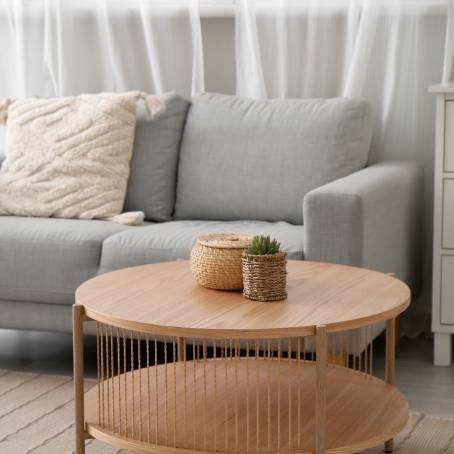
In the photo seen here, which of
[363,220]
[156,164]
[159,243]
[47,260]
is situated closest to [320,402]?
[363,220]

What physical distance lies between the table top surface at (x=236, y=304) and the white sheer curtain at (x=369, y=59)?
1.17 metres

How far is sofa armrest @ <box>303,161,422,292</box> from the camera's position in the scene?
8.13ft

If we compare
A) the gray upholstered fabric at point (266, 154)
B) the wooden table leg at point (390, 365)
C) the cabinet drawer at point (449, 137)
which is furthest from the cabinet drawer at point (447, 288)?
the wooden table leg at point (390, 365)

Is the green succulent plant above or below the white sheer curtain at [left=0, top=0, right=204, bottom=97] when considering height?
below

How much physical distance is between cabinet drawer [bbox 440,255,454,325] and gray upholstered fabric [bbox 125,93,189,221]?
2.97 ft

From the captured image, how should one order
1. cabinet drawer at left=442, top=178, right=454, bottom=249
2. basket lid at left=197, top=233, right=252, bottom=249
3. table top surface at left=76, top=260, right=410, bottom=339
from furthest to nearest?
cabinet drawer at left=442, top=178, right=454, bottom=249 < basket lid at left=197, top=233, right=252, bottom=249 < table top surface at left=76, top=260, right=410, bottom=339

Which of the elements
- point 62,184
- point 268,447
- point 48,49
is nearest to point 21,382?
point 62,184

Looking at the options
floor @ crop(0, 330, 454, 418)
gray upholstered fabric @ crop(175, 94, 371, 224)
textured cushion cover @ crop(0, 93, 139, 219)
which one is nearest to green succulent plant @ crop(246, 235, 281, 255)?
floor @ crop(0, 330, 454, 418)

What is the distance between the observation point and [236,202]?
3.05 meters

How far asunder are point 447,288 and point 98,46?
159 centimetres

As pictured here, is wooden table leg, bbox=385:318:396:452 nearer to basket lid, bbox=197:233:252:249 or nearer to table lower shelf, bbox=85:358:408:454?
table lower shelf, bbox=85:358:408:454

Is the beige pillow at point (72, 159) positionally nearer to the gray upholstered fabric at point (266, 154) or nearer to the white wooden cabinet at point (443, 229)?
the gray upholstered fabric at point (266, 154)

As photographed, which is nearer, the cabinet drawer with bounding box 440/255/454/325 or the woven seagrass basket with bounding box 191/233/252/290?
the woven seagrass basket with bounding box 191/233/252/290

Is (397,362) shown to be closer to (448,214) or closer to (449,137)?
(448,214)
